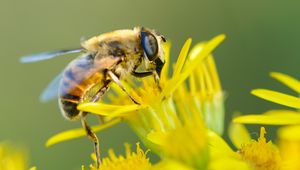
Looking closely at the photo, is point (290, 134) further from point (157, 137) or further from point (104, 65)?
point (104, 65)

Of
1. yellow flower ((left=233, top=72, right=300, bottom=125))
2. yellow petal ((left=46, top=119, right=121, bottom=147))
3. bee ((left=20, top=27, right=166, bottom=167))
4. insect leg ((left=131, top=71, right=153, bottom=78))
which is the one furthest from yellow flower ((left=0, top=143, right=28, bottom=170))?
yellow flower ((left=233, top=72, right=300, bottom=125))

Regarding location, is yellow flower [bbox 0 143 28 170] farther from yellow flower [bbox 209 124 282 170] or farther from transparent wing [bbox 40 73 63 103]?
yellow flower [bbox 209 124 282 170]

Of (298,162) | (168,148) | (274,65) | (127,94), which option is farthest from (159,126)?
(274,65)

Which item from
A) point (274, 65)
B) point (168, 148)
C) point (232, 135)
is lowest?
point (274, 65)

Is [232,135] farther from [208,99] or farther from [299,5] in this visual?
[299,5]

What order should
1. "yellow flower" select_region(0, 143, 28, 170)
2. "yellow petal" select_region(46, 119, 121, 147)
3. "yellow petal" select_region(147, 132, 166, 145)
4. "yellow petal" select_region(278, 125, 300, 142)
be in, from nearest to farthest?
"yellow petal" select_region(278, 125, 300, 142) < "yellow petal" select_region(147, 132, 166, 145) < "yellow flower" select_region(0, 143, 28, 170) < "yellow petal" select_region(46, 119, 121, 147)

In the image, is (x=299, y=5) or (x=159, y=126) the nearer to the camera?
(x=159, y=126)

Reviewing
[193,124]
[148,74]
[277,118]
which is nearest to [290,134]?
[277,118]
